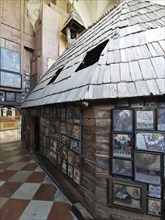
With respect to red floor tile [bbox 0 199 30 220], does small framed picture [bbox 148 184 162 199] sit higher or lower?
higher

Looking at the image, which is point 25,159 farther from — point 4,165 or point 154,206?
point 154,206

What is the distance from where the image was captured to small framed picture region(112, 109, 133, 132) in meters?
2.18

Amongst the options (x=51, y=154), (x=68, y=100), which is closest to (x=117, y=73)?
(x=68, y=100)

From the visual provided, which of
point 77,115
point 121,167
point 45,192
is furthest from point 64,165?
point 121,167

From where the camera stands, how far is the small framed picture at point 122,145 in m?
2.18

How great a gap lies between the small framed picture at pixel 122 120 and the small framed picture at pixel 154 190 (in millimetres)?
838

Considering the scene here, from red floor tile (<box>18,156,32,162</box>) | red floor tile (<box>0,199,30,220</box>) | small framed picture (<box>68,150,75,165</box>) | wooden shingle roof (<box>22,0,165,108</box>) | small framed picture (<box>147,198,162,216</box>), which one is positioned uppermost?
wooden shingle roof (<box>22,0,165,108</box>)

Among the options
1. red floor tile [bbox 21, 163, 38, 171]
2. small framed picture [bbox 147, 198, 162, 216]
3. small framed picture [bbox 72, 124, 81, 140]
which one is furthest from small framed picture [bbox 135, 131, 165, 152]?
red floor tile [bbox 21, 163, 38, 171]

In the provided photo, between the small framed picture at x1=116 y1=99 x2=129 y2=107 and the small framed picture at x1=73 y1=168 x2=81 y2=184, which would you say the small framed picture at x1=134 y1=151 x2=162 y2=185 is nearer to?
the small framed picture at x1=116 y1=99 x2=129 y2=107

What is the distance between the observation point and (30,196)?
10.9 ft

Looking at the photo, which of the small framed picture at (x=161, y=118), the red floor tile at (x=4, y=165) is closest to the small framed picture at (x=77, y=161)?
the small framed picture at (x=161, y=118)

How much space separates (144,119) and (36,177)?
11.8ft

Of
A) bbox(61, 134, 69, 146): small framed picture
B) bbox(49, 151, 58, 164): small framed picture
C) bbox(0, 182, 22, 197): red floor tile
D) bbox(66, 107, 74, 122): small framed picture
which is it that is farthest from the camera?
bbox(49, 151, 58, 164): small framed picture

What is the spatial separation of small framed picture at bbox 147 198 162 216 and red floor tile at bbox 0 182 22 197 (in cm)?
295
